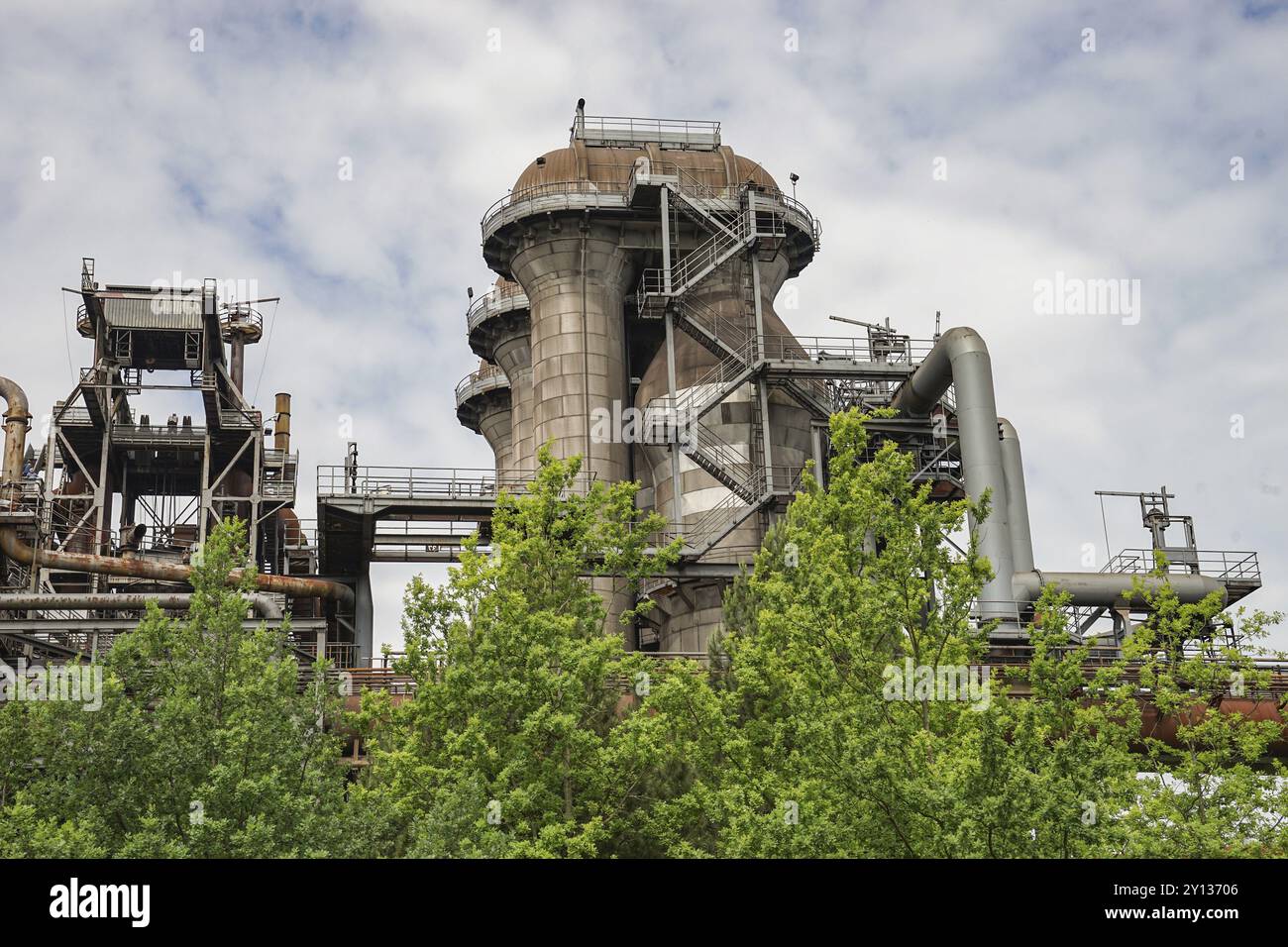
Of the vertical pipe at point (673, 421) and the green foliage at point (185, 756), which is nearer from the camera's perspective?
the green foliage at point (185, 756)

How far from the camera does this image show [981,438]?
43938mm

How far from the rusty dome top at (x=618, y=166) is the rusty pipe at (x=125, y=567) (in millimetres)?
18182

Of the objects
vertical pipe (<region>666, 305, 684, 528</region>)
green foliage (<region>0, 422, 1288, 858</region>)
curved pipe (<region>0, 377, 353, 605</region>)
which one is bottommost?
green foliage (<region>0, 422, 1288, 858</region>)

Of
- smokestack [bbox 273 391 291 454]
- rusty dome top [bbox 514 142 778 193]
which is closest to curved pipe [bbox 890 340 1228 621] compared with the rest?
rusty dome top [bbox 514 142 778 193]

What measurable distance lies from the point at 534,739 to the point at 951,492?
32524mm

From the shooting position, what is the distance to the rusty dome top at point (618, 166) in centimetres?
5419

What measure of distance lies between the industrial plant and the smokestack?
7854 mm

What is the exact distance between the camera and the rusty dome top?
54.2 m

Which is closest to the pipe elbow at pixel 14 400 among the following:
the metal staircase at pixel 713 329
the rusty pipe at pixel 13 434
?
the rusty pipe at pixel 13 434

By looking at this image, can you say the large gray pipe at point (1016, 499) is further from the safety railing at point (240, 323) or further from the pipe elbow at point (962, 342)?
the safety railing at point (240, 323)

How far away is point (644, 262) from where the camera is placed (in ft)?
174

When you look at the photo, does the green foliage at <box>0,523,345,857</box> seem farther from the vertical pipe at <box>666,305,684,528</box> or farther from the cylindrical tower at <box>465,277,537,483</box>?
the cylindrical tower at <box>465,277,537,483</box>

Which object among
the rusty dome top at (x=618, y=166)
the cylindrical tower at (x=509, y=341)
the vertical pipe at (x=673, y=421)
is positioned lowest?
the vertical pipe at (x=673, y=421)
